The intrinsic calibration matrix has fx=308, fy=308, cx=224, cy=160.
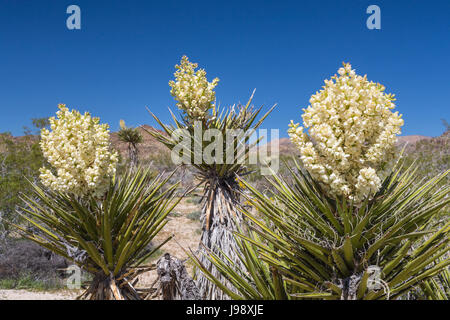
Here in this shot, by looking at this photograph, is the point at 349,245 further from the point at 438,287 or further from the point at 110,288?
the point at 110,288

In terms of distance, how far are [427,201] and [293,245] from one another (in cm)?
89

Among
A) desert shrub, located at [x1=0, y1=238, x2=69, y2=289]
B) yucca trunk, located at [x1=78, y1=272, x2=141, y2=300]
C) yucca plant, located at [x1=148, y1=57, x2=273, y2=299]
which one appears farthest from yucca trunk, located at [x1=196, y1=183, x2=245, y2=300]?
desert shrub, located at [x1=0, y1=238, x2=69, y2=289]

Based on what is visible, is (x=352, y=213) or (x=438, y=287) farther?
(x=438, y=287)

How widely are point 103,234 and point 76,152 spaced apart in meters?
0.67

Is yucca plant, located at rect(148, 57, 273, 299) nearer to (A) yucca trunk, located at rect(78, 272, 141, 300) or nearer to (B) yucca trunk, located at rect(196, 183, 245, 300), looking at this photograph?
(B) yucca trunk, located at rect(196, 183, 245, 300)

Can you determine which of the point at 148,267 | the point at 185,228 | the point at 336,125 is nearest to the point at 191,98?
the point at 148,267

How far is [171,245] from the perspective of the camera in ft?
35.5

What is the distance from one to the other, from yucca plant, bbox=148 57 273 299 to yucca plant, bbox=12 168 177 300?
114 cm

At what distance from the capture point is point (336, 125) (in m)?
1.74

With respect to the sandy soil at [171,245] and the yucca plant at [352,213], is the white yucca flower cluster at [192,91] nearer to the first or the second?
the sandy soil at [171,245]

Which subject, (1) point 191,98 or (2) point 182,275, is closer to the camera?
(2) point 182,275

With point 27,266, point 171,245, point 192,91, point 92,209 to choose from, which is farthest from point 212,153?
point 171,245

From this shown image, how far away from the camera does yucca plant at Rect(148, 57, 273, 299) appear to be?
3.66m
